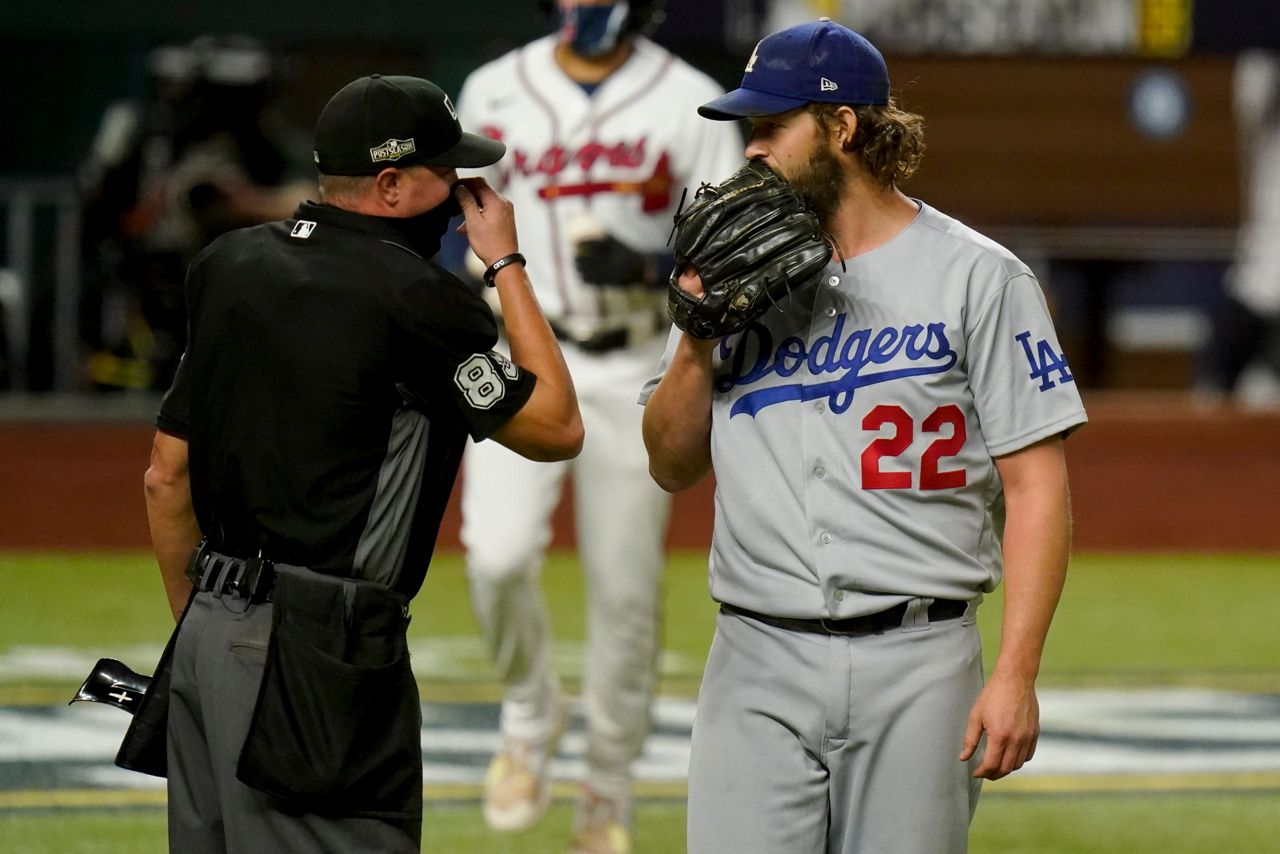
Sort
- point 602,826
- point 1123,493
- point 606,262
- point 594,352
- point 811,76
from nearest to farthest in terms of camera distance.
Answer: point 811,76 → point 602,826 → point 606,262 → point 594,352 → point 1123,493

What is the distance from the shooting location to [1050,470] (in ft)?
11.5

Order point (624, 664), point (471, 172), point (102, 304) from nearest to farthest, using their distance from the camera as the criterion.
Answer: point (624, 664) < point (471, 172) < point (102, 304)

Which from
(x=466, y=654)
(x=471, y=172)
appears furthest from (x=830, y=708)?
(x=466, y=654)

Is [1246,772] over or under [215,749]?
under

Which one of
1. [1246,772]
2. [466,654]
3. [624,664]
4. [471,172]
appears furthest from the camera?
[466,654]

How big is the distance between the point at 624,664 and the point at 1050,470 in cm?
239

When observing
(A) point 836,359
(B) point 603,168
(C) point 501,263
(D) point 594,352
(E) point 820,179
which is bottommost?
(D) point 594,352

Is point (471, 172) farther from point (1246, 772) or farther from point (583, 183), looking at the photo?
point (1246, 772)

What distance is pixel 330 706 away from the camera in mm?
3488

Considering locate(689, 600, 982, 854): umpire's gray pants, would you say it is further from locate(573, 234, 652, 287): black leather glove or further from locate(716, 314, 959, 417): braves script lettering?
locate(573, 234, 652, 287): black leather glove

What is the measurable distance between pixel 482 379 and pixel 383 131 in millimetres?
477

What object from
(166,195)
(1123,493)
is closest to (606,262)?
(166,195)

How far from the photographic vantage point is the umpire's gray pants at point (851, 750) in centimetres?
348

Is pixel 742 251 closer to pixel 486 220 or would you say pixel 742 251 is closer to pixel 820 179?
pixel 820 179
